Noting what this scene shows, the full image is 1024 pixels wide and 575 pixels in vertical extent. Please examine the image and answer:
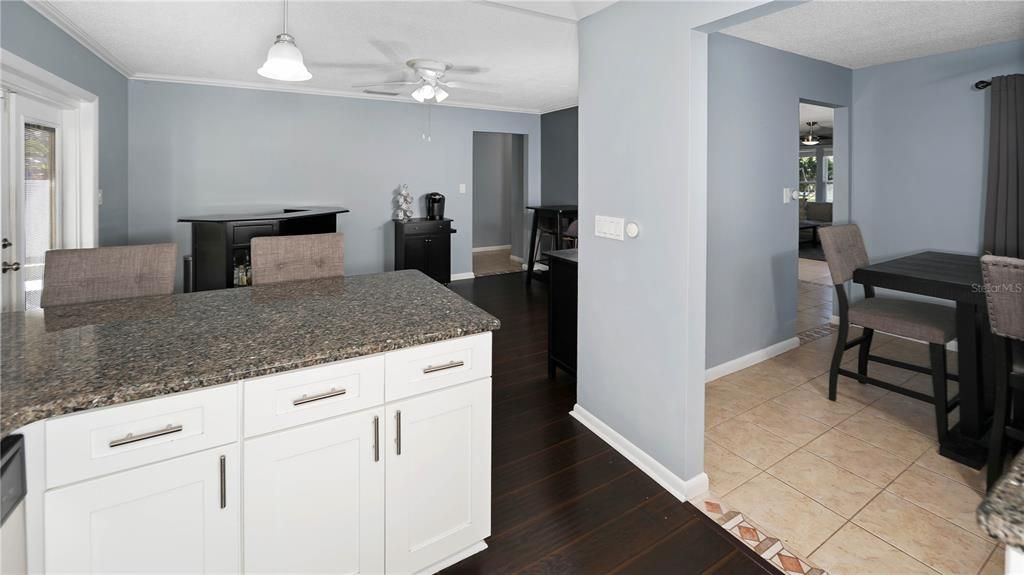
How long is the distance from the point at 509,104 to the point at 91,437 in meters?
6.02

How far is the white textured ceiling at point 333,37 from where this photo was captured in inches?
112

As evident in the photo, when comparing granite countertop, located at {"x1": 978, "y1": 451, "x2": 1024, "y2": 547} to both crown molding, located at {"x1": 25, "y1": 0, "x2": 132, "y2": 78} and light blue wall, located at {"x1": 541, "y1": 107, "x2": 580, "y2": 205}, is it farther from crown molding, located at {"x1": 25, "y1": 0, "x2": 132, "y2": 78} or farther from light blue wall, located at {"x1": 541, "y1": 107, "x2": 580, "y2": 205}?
light blue wall, located at {"x1": 541, "y1": 107, "x2": 580, "y2": 205}

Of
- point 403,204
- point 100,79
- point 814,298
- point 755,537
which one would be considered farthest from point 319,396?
point 814,298

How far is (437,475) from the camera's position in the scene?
1576 millimetres

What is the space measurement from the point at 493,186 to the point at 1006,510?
8.93 metres

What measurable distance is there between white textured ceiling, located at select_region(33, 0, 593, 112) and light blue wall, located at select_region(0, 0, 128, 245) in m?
0.11

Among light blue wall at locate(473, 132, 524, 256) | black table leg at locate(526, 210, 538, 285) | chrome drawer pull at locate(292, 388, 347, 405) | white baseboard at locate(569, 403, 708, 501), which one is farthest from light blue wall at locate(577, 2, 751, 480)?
light blue wall at locate(473, 132, 524, 256)

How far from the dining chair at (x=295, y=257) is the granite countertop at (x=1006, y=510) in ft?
7.05

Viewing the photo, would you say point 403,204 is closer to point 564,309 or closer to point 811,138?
point 564,309

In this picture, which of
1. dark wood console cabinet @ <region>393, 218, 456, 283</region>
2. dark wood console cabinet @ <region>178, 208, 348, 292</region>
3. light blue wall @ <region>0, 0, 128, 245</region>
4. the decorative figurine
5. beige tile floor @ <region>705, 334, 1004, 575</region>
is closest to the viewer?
beige tile floor @ <region>705, 334, 1004, 575</region>

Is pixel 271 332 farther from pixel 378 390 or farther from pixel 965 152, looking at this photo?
pixel 965 152

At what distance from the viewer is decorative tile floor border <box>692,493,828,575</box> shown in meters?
1.70

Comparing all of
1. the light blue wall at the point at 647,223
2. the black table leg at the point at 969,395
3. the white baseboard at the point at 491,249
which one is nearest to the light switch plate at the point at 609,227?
the light blue wall at the point at 647,223

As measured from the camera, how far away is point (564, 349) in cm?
322
